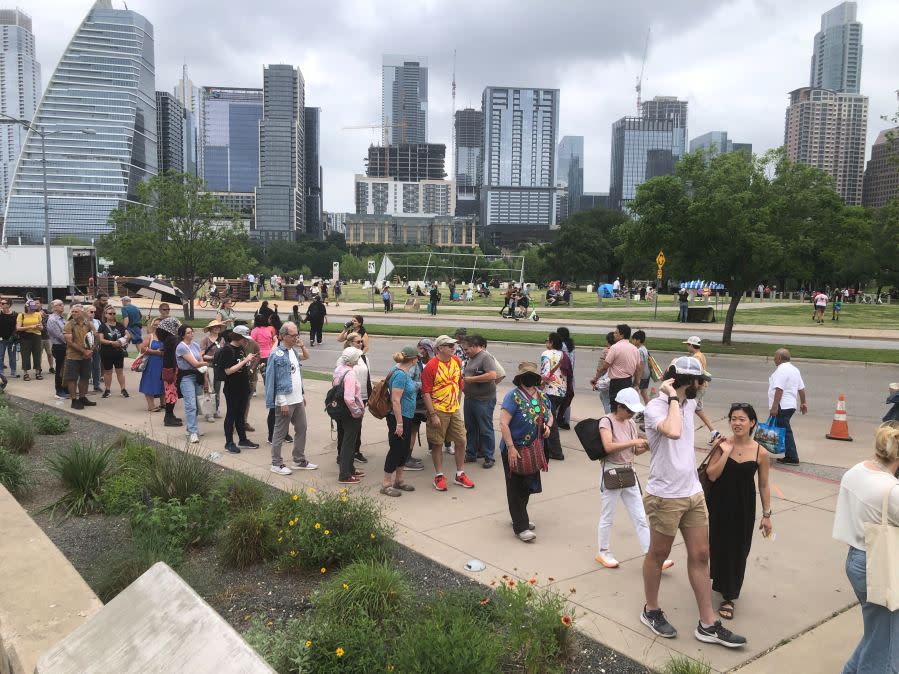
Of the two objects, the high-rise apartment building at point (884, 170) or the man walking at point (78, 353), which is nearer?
the man walking at point (78, 353)

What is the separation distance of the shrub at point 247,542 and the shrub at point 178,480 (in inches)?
43.8

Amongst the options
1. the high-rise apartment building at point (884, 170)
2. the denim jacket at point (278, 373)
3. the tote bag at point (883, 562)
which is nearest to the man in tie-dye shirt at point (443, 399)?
the denim jacket at point (278, 373)

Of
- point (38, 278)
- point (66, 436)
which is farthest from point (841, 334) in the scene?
point (38, 278)

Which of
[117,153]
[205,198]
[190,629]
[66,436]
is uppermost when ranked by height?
[117,153]

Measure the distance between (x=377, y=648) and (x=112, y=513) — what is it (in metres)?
4.23

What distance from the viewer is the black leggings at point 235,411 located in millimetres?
10195

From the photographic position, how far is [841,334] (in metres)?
29.8

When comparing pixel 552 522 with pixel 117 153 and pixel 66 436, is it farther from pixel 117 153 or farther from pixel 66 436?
pixel 117 153

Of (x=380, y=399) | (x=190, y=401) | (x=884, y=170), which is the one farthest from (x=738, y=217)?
(x=884, y=170)

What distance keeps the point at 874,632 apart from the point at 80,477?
736 centimetres

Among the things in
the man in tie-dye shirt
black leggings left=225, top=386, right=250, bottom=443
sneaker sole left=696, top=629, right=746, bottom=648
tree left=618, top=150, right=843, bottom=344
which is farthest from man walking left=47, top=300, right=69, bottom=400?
tree left=618, top=150, right=843, bottom=344

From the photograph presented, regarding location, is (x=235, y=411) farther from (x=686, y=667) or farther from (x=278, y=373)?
(x=686, y=667)

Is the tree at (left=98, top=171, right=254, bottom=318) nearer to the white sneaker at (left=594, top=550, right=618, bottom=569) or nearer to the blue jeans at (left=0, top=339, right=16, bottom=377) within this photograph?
the blue jeans at (left=0, top=339, right=16, bottom=377)

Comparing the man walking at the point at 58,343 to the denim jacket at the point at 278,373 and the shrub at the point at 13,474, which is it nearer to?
the shrub at the point at 13,474
